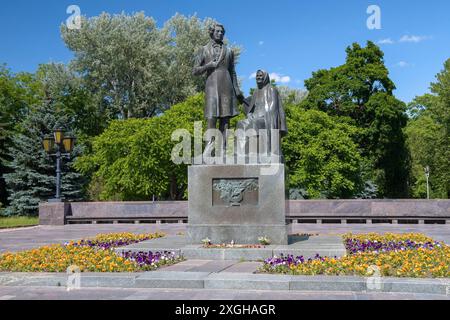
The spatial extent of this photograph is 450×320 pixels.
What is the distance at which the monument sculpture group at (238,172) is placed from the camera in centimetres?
1092

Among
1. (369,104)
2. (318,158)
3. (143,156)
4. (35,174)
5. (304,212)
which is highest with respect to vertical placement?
(369,104)

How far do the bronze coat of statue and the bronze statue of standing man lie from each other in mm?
378

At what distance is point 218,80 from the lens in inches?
462

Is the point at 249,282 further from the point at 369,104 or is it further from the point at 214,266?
the point at 369,104

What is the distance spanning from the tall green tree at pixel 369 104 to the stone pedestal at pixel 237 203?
26980mm

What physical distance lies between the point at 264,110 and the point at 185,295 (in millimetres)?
5855

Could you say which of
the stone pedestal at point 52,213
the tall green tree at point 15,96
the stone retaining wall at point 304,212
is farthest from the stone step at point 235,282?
the tall green tree at point 15,96

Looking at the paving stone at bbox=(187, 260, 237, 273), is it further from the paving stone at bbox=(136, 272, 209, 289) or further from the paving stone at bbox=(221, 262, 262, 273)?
the paving stone at bbox=(136, 272, 209, 289)

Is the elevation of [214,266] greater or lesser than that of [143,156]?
lesser

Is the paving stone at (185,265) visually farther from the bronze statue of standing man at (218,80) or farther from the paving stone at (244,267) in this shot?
the bronze statue of standing man at (218,80)

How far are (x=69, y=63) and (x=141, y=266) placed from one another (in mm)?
31782

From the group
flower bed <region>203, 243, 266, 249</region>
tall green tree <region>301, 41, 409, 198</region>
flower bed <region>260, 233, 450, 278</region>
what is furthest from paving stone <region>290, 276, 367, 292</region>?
tall green tree <region>301, 41, 409, 198</region>

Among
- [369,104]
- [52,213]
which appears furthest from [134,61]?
[52,213]
